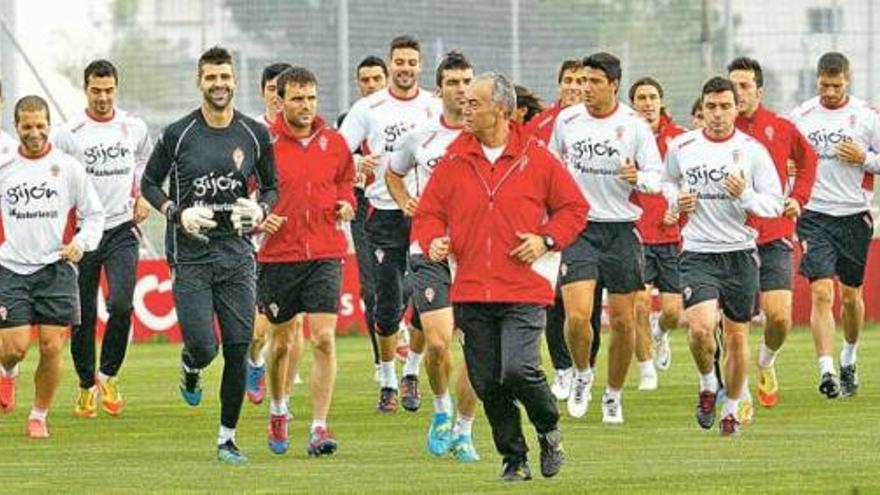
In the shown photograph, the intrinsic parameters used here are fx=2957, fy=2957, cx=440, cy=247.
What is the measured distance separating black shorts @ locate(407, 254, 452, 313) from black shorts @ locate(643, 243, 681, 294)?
7.77 meters

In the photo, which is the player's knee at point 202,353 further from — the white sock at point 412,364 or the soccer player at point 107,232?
the white sock at point 412,364

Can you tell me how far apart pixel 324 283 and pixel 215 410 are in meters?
4.62

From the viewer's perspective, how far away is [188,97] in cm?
3806

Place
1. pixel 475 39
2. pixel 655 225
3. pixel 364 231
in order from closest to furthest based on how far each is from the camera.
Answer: pixel 364 231, pixel 655 225, pixel 475 39

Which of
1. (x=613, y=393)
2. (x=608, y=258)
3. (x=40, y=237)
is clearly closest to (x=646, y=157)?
(x=608, y=258)

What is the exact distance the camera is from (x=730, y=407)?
64.9 ft

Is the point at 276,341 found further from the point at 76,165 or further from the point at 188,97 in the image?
the point at 188,97

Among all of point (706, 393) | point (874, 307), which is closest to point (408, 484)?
point (706, 393)

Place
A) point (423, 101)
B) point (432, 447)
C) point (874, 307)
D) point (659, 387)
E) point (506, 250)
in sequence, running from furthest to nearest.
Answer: point (874, 307), point (659, 387), point (423, 101), point (432, 447), point (506, 250)

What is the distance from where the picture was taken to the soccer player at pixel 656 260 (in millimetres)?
25156

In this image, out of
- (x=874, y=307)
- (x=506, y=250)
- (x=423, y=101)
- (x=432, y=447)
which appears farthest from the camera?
(x=874, y=307)

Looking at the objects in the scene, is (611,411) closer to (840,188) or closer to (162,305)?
(840,188)

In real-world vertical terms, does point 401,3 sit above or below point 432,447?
above

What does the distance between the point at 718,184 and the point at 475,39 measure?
58.4 feet
